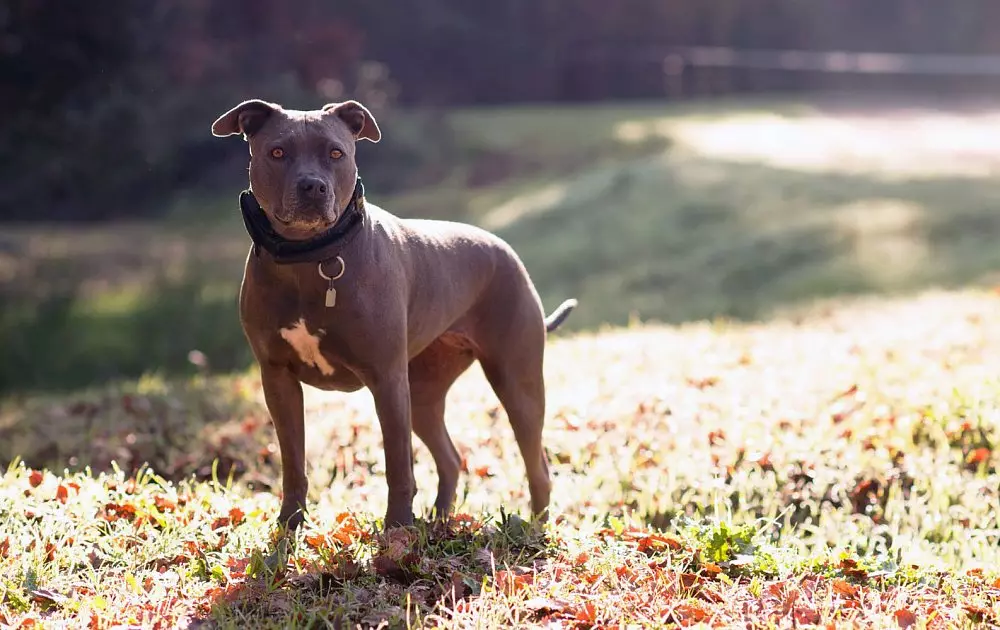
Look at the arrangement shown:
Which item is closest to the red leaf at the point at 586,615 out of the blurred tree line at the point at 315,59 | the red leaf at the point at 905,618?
the red leaf at the point at 905,618

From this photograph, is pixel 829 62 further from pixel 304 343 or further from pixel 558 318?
pixel 304 343

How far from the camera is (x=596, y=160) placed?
24.1 m

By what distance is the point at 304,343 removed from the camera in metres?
4.23

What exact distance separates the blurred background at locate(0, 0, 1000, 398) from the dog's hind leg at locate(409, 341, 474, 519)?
6.43 meters

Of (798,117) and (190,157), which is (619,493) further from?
(798,117)

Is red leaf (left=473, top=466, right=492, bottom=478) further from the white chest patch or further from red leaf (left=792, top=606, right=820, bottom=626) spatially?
red leaf (left=792, top=606, right=820, bottom=626)

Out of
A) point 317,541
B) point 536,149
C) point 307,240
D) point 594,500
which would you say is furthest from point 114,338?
point 536,149

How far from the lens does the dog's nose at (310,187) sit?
3914 millimetres

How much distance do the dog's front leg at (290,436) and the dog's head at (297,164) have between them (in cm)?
71

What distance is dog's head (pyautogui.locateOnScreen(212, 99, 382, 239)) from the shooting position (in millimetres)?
3949

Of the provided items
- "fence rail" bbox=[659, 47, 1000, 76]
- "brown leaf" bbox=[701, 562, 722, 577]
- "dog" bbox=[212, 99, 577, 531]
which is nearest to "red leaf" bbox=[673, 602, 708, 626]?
"brown leaf" bbox=[701, 562, 722, 577]

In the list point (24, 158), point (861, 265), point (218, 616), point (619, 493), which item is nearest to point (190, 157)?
point (24, 158)

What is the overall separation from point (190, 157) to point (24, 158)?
3.06m

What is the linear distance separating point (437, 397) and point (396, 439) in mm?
824
